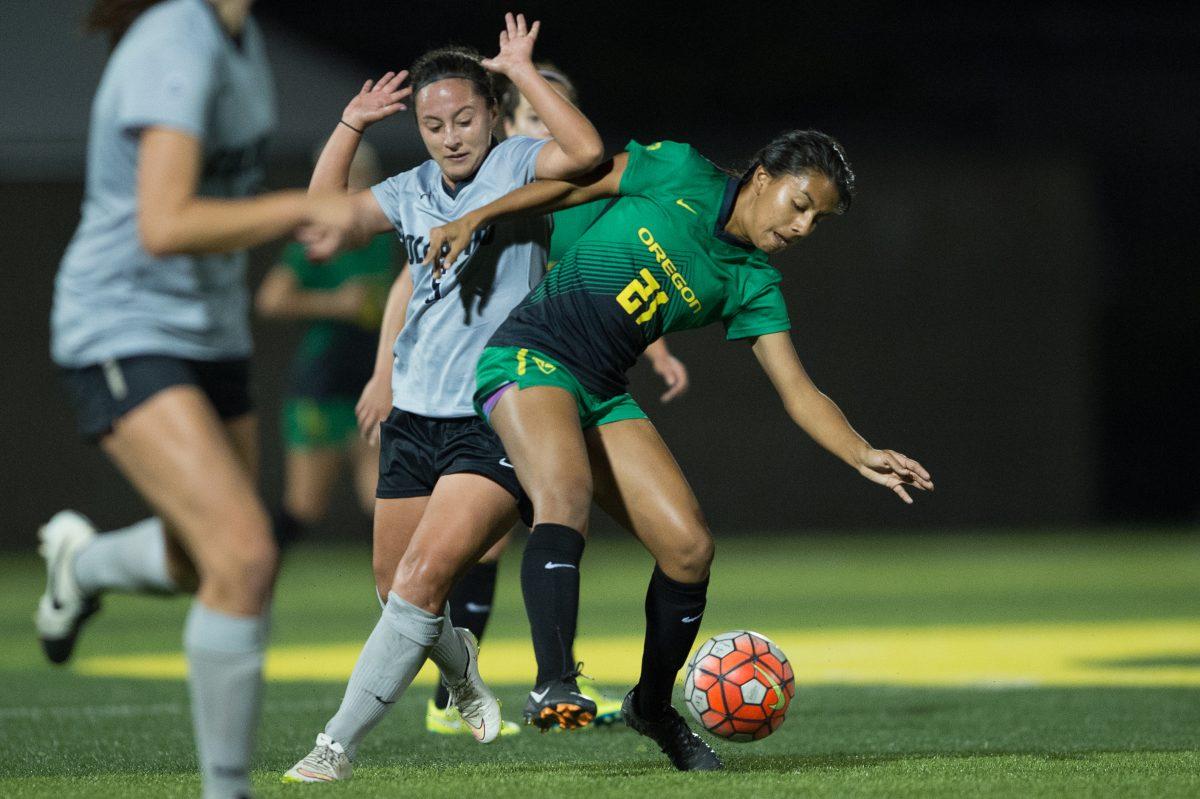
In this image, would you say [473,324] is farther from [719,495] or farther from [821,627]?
[719,495]

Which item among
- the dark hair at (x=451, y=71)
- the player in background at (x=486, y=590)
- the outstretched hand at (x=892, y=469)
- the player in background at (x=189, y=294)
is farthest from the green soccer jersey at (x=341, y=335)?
the player in background at (x=189, y=294)

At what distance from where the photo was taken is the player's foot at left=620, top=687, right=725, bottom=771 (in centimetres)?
509

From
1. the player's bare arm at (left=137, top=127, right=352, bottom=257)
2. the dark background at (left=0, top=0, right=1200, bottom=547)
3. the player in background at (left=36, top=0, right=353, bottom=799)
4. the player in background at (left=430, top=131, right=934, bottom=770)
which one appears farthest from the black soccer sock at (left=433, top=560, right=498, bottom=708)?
the dark background at (left=0, top=0, right=1200, bottom=547)

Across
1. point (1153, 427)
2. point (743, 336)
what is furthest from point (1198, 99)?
point (743, 336)

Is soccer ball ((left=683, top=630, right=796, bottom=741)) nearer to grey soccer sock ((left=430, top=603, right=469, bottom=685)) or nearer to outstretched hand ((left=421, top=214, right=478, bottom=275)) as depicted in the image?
grey soccer sock ((left=430, top=603, right=469, bottom=685))

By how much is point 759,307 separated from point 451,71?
1117mm

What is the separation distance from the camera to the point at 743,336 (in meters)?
5.12

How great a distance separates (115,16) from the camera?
3.95m

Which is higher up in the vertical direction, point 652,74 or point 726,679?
point 652,74

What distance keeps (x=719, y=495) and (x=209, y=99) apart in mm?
14569

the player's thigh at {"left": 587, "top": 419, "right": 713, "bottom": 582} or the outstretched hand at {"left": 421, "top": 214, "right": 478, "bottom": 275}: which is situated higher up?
the outstretched hand at {"left": 421, "top": 214, "right": 478, "bottom": 275}

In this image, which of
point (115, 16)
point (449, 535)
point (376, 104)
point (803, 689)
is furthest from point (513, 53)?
point (803, 689)

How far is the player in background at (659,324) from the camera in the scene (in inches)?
192

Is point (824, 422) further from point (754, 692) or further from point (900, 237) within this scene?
point (900, 237)
